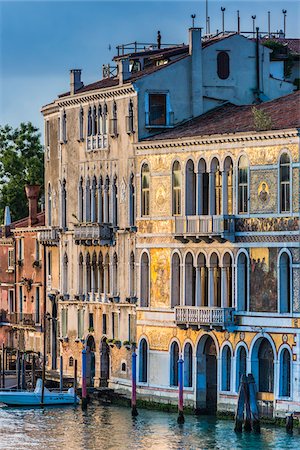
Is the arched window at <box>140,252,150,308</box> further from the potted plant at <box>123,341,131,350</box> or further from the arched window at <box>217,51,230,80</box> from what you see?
the arched window at <box>217,51,230,80</box>

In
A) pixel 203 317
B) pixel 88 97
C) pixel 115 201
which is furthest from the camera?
pixel 88 97

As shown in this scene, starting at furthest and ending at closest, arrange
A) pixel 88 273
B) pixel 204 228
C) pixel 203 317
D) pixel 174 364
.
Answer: pixel 88 273 → pixel 174 364 → pixel 203 317 → pixel 204 228

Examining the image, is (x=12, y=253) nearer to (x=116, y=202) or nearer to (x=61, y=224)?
(x=61, y=224)

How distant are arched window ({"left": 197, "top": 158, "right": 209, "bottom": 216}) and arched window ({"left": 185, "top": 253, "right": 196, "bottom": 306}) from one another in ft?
4.22

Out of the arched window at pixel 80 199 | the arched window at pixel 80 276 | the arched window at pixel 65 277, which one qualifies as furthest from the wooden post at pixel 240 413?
the arched window at pixel 65 277

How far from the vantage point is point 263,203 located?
53375mm

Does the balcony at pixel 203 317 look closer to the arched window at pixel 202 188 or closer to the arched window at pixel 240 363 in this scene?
the arched window at pixel 240 363

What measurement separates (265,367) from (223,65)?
10228 mm

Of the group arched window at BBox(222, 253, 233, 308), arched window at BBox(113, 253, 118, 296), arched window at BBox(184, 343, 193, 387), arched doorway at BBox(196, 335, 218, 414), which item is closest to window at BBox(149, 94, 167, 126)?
arched window at BBox(113, 253, 118, 296)

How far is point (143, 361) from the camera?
5869cm

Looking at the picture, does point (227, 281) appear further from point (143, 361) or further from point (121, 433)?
point (143, 361)

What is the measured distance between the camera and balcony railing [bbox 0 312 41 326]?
228 ft

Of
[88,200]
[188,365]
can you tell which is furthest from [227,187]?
[88,200]

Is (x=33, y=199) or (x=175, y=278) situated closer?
(x=175, y=278)
